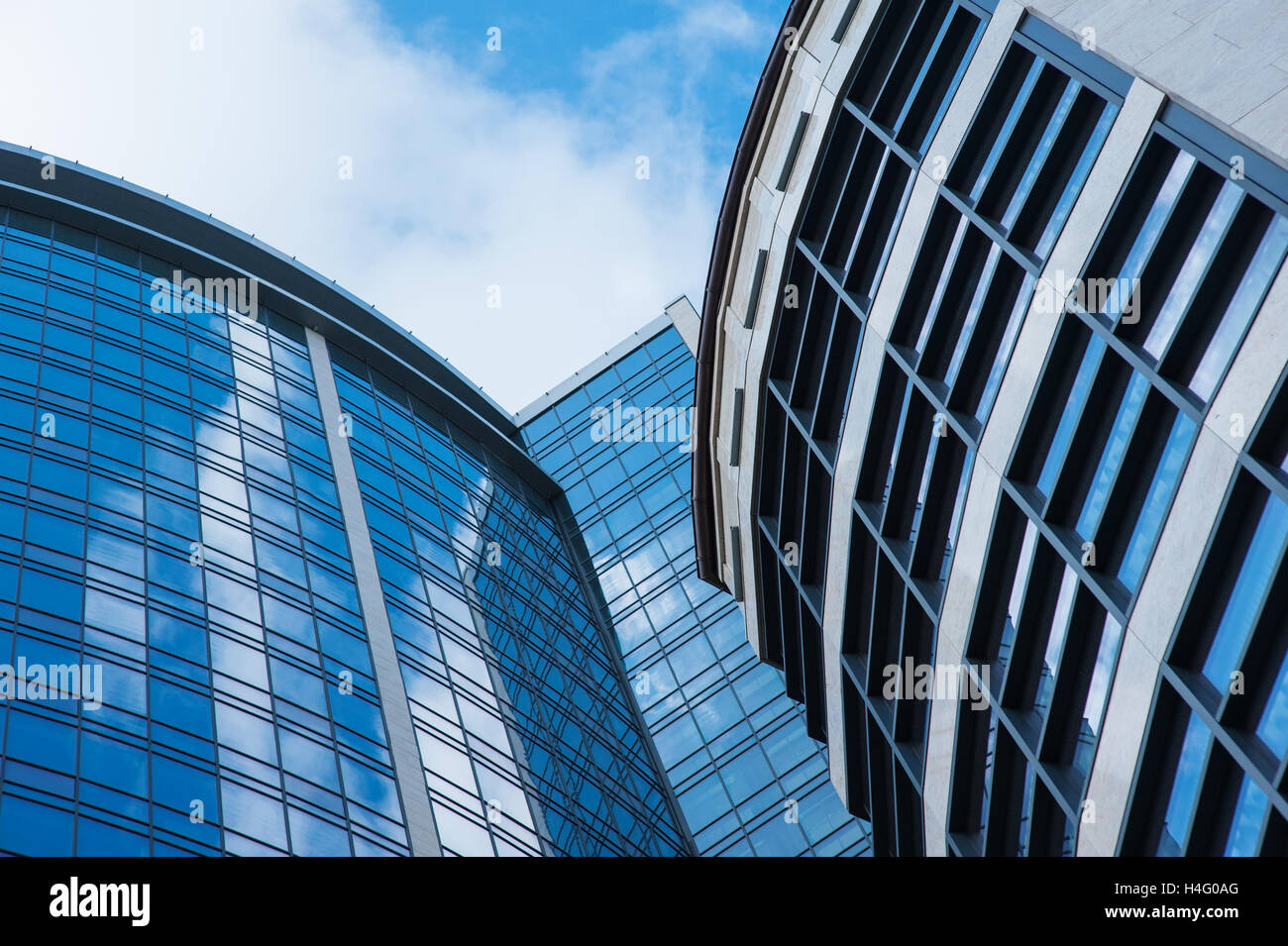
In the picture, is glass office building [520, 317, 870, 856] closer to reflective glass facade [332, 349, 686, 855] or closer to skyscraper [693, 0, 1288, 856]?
reflective glass facade [332, 349, 686, 855]

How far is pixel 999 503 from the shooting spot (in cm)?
1908

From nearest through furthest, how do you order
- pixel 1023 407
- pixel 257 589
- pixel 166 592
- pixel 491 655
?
pixel 1023 407 → pixel 166 592 → pixel 257 589 → pixel 491 655

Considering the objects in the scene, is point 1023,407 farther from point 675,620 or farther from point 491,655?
point 675,620

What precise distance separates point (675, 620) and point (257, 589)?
2331 cm

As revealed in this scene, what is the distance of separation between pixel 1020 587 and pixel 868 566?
5.96 meters

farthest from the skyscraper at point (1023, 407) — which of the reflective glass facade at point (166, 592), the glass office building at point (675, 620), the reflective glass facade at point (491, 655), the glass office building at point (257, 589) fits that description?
the glass office building at point (675, 620)

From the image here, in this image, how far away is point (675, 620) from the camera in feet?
171

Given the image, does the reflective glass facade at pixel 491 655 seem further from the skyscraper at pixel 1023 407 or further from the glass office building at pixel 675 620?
the skyscraper at pixel 1023 407

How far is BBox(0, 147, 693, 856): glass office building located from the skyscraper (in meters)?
10.9

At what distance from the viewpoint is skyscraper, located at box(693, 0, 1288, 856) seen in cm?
1392

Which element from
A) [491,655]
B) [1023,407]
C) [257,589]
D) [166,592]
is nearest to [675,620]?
[491,655]

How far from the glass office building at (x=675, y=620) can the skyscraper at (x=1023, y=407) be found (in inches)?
598

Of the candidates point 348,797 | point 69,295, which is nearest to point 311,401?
point 69,295

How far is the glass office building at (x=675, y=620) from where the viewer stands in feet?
144
